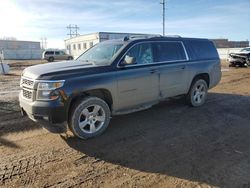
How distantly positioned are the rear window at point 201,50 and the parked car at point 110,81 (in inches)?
1.3

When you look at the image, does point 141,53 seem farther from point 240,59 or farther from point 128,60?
point 240,59

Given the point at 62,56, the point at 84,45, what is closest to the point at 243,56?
the point at 62,56

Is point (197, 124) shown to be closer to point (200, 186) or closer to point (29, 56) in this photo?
point (200, 186)

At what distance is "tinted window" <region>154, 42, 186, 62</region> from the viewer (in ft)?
18.5

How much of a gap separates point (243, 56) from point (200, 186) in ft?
61.9

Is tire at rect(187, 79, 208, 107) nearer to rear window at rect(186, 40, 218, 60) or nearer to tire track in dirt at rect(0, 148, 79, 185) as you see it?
rear window at rect(186, 40, 218, 60)

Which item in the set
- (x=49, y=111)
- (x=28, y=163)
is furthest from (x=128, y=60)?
(x=28, y=163)

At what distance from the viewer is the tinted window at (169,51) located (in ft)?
18.5

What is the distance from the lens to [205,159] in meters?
3.75

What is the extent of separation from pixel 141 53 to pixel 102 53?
2.97 feet

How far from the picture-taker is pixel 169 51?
5910 mm

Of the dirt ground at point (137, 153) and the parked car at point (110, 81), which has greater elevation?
the parked car at point (110, 81)

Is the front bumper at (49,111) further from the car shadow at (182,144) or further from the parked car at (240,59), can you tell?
the parked car at (240,59)

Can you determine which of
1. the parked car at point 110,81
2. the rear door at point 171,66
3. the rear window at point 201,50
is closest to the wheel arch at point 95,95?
the parked car at point 110,81
